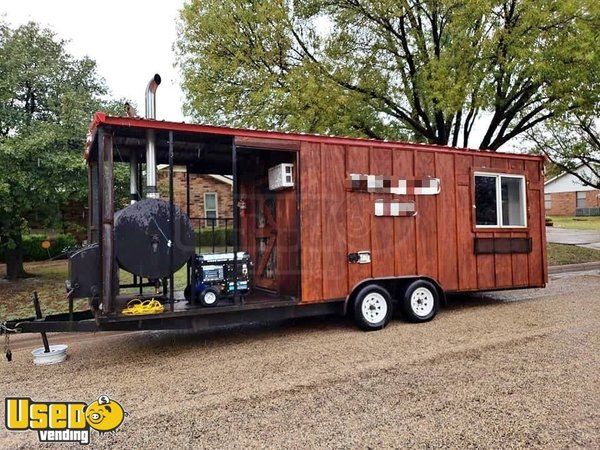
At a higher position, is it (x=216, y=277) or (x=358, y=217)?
(x=358, y=217)

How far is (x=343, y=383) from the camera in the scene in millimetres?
4195

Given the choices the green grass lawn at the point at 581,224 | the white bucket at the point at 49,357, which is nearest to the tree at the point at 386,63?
the white bucket at the point at 49,357

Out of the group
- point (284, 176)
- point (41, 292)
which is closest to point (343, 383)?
point (284, 176)

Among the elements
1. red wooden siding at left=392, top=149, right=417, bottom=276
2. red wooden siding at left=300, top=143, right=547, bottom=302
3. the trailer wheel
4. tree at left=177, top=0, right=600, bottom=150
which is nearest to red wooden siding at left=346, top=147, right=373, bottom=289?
red wooden siding at left=300, top=143, right=547, bottom=302

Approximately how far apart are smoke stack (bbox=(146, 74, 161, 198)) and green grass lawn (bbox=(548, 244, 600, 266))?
11.9 meters

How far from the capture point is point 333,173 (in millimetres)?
6211

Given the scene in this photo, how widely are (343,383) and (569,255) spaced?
1302 cm

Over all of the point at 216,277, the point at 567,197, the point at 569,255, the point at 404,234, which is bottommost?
the point at 569,255

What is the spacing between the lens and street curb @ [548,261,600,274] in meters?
12.6

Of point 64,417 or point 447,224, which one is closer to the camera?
point 64,417

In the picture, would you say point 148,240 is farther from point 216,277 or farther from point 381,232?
point 381,232

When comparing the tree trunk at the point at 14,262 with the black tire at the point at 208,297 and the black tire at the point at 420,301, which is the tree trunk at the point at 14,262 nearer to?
the black tire at the point at 208,297

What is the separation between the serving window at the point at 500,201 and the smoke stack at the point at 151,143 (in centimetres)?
495

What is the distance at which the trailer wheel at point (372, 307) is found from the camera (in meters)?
6.17
